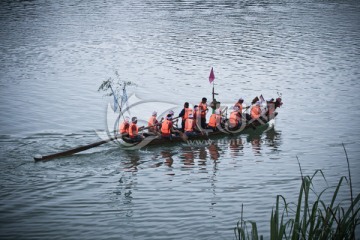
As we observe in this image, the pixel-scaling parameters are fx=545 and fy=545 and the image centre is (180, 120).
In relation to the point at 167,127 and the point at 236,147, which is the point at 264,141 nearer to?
the point at 236,147

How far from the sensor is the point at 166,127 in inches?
961

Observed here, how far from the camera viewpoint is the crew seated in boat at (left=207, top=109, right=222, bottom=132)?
2644 cm

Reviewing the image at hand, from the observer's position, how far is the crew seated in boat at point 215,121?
2644 cm

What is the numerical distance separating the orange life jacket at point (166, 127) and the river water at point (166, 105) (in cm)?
83

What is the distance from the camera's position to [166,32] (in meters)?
55.7

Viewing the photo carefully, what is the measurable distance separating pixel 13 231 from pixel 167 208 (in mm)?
5206

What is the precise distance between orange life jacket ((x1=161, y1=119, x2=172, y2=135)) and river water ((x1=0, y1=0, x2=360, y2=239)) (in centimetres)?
83

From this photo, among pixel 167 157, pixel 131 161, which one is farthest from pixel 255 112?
pixel 131 161

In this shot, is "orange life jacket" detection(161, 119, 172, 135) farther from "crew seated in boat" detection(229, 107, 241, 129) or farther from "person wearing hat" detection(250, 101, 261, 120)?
"person wearing hat" detection(250, 101, 261, 120)

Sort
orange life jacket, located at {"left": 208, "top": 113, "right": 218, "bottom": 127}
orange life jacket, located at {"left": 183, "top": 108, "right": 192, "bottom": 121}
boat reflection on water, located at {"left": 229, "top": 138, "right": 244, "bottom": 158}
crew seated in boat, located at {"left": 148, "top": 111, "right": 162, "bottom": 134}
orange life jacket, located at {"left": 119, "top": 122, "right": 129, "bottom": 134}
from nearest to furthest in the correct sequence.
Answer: orange life jacket, located at {"left": 119, "top": 122, "right": 129, "bottom": 134} → crew seated in boat, located at {"left": 148, "top": 111, "right": 162, "bottom": 134} → boat reflection on water, located at {"left": 229, "top": 138, "right": 244, "bottom": 158} → orange life jacket, located at {"left": 183, "top": 108, "right": 192, "bottom": 121} → orange life jacket, located at {"left": 208, "top": 113, "right": 218, "bottom": 127}

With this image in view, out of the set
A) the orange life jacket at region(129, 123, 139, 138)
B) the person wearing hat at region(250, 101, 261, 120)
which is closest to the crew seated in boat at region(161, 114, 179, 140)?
the orange life jacket at region(129, 123, 139, 138)

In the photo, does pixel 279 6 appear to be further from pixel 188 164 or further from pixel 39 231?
pixel 39 231

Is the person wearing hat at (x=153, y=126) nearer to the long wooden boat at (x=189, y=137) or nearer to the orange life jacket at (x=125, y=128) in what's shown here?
the long wooden boat at (x=189, y=137)

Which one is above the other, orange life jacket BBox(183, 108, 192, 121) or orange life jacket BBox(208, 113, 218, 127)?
orange life jacket BBox(183, 108, 192, 121)
